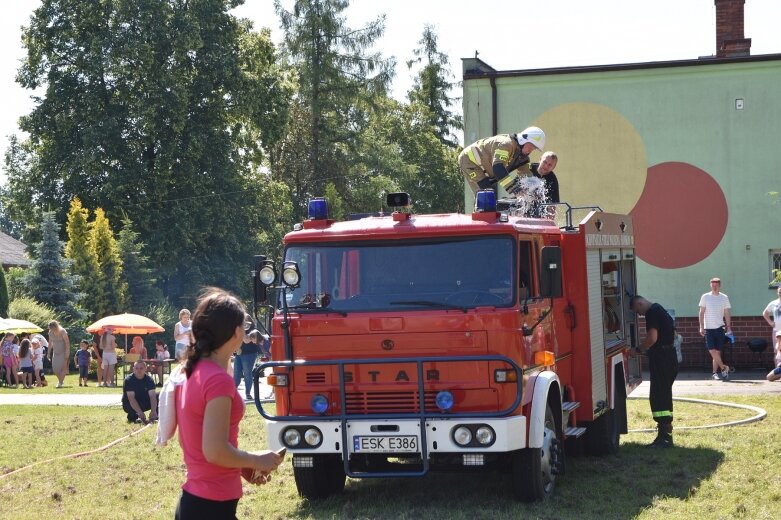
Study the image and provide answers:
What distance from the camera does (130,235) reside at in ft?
146

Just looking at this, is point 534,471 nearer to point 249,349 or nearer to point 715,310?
point 249,349

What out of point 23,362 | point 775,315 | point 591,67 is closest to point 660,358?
point 775,315

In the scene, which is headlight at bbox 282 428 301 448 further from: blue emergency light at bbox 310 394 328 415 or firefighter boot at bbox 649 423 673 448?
firefighter boot at bbox 649 423 673 448

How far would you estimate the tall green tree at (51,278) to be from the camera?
39.9 metres

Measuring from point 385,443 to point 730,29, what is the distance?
2429 cm

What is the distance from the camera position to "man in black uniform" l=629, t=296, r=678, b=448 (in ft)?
42.3

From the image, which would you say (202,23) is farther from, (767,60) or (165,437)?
(165,437)

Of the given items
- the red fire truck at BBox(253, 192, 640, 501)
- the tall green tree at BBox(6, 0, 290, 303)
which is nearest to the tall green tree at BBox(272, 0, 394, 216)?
the tall green tree at BBox(6, 0, 290, 303)

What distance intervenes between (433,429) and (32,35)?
42069 millimetres

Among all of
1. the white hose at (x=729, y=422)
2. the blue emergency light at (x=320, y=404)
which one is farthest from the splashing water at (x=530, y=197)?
the white hose at (x=729, y=422)

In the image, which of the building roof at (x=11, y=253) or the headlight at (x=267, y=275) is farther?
the building roof at (x=11, y=253)

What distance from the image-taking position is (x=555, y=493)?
1026cm

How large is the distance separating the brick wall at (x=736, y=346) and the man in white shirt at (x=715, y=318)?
10.2ft

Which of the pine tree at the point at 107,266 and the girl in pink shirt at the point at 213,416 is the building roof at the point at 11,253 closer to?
the pine tree at the point at 107,266
